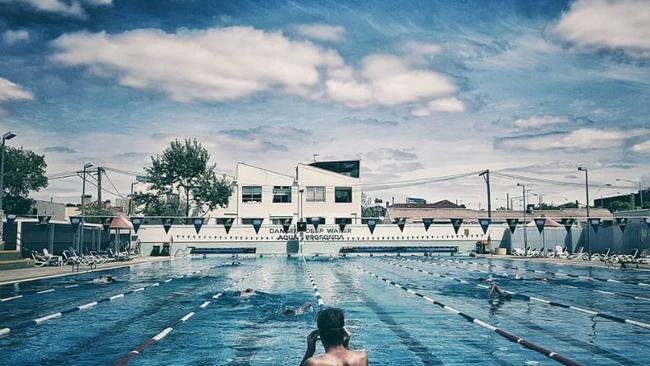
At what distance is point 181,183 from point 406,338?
56.8 metres

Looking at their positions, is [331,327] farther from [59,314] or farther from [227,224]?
[227,224]

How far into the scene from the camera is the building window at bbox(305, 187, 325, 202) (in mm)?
64938

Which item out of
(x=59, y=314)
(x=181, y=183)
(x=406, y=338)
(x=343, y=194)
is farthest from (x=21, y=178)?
(x=406, y=338)

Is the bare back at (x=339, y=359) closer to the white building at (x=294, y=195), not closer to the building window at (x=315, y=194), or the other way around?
the white building at (x=294, y=195)

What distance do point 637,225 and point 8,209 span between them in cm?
6942

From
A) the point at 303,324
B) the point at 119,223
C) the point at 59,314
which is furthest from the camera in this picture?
the point at 119,223

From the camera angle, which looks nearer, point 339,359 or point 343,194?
→ point 339,359

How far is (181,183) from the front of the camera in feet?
214

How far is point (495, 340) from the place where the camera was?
1131cm

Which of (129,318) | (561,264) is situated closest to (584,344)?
(129,318)

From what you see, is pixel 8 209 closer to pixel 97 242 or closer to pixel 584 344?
pixel 97 242

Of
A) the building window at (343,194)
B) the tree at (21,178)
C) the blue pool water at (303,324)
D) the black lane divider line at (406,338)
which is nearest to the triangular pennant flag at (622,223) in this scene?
the blue pool water at (303,324)

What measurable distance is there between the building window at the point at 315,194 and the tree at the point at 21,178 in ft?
119

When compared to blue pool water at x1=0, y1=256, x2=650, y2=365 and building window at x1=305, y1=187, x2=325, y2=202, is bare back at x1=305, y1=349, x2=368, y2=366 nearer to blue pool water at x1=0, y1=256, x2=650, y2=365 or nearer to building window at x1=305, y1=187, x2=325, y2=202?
blue pool water at x1=0, y1=256, x2=650, y2=365
